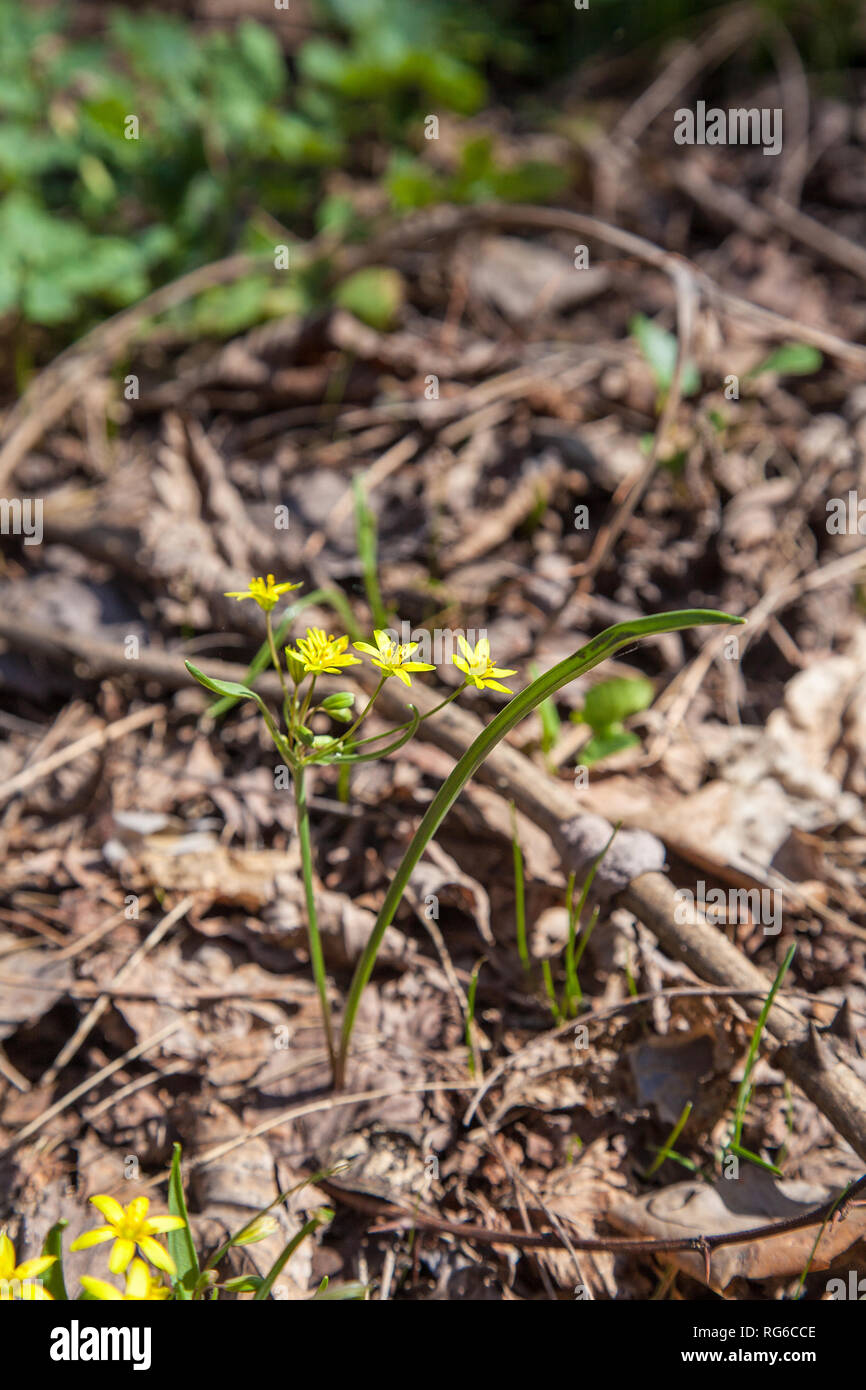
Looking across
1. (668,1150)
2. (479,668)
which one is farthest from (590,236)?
(668,1150)

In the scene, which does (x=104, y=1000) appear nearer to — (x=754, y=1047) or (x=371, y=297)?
(x=754, y=1047)

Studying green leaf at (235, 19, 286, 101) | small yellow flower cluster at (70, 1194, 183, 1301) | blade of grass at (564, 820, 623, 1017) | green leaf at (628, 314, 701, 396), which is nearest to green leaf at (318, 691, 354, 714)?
blade of grass at (564, 820, 623, 1017)

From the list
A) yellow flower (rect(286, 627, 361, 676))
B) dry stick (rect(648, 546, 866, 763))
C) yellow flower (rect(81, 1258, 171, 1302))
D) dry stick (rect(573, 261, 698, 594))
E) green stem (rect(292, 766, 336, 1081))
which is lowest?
yellow flower (rect(81, 1258, 171, 1302))

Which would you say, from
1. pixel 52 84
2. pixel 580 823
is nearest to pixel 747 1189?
pixel 580 823

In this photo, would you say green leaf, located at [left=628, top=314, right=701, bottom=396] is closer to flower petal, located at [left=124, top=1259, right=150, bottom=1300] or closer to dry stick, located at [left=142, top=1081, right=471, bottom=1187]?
dry stick, located at [left=142, top=1081, right=471, bottom=1187]

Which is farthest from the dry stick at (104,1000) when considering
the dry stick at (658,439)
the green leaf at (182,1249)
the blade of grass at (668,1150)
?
the dry stick at (658,439)

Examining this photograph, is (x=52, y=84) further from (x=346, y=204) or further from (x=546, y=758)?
(x=546, y=758)
